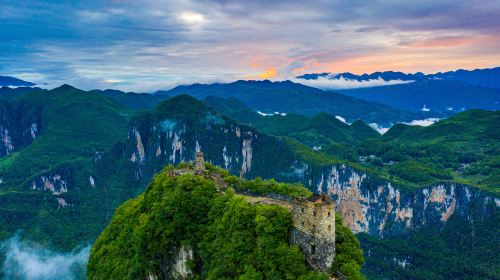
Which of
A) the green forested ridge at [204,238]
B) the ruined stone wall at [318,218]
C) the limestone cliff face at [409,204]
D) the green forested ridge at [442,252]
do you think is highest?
the ruined stone wall at [318,218]

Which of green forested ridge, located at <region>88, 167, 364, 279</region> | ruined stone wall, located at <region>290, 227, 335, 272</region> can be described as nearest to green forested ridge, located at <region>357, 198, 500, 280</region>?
green forested ridge, located at <region>88, 167, 364, 279</region>

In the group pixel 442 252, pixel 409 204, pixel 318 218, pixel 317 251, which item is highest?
pixel 318 218

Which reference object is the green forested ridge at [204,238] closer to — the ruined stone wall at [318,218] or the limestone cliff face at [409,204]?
the ruined stone wall at [318,218]

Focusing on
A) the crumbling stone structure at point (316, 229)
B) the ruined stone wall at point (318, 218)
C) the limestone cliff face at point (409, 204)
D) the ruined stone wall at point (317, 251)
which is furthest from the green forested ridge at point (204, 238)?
the limestone cliff face at point (409, 204)

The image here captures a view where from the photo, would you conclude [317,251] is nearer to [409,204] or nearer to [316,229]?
[316,229]

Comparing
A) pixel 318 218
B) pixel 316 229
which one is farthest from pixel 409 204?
pixel 318 218

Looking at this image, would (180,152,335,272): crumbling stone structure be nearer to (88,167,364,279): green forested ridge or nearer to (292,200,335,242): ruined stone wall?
(292,200,335,242): ruined stone wall
